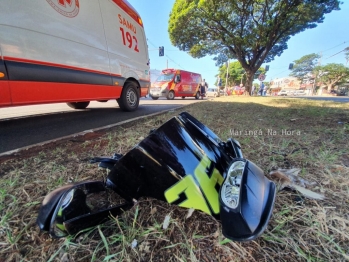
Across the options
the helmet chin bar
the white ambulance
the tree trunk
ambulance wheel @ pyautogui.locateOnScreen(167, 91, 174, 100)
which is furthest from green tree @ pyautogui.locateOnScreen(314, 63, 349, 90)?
the helmet chin bar

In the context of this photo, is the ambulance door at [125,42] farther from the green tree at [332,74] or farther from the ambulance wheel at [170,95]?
the green tree at [332,74]

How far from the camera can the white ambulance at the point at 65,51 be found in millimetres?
2027

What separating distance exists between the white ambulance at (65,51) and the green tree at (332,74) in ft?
190

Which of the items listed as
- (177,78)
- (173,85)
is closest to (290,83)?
(177,78)

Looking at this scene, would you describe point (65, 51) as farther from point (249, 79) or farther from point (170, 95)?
point (249, 79)

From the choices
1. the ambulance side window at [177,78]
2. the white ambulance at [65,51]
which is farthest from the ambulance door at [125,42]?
the ambulance side window at [177,78]

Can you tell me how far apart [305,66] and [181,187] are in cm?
6989

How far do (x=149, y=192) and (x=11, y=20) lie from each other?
2.73m

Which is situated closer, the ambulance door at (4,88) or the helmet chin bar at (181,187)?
the helmet chin bar at (181,187)

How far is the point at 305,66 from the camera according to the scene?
52.8 m

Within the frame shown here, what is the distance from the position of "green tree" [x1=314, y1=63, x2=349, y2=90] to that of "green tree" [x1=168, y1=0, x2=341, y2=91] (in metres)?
41.8

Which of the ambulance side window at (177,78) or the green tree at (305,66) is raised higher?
the green tree at (305,66)

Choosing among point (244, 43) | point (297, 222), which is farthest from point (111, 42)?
point (244, 43)

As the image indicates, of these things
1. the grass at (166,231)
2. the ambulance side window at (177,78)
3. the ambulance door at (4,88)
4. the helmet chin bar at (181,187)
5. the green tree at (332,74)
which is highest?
the green tree at (332,74)
